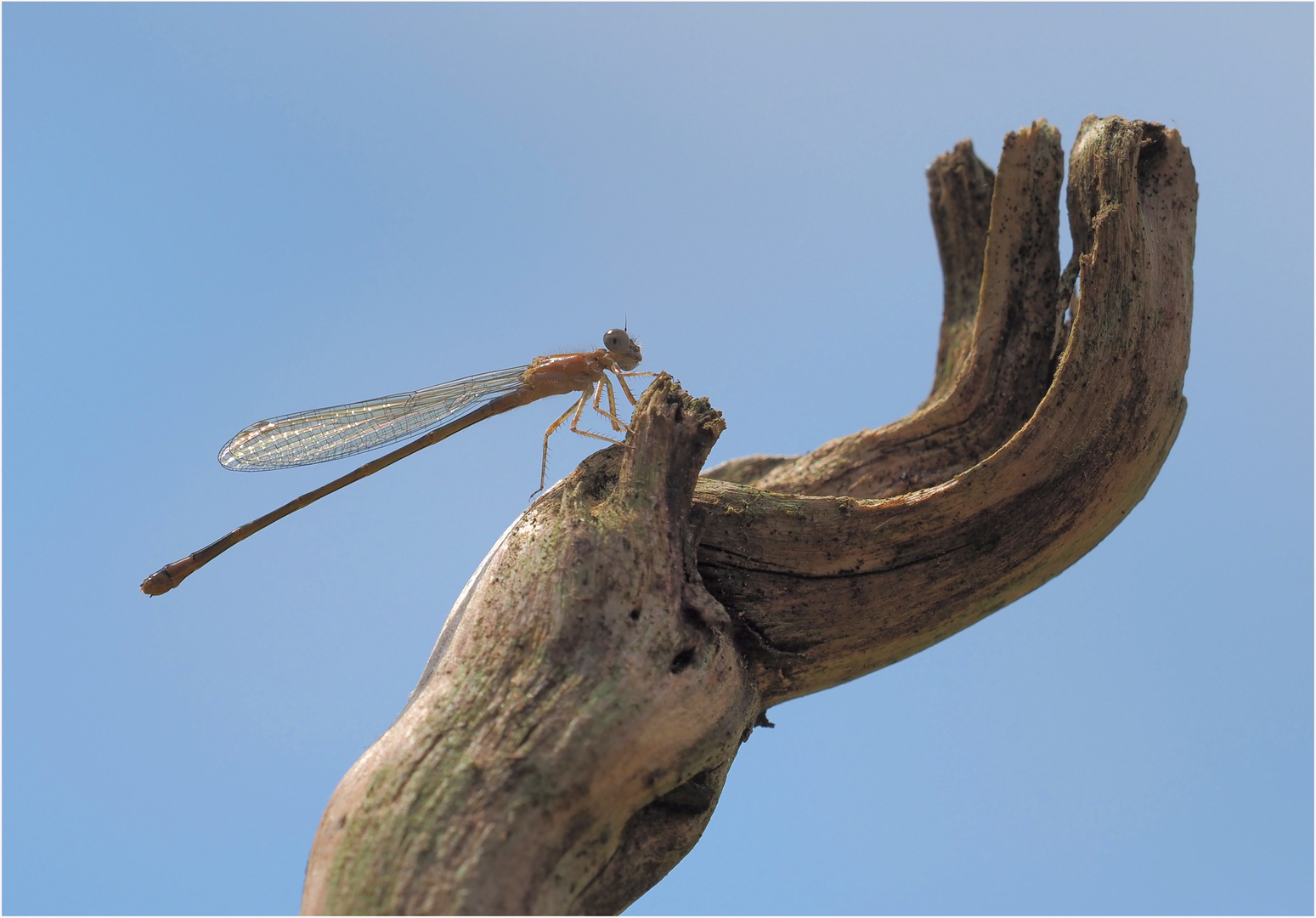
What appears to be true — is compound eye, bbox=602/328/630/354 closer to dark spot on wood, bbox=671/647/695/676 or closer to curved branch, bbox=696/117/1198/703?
curved branch, bbox=696/117/1198/703

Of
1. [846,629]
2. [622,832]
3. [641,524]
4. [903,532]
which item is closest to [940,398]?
[903,532]

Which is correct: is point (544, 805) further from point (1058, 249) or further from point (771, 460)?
point (1058, 249)

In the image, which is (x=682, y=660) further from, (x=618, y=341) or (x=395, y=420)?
(x=395, y=420)

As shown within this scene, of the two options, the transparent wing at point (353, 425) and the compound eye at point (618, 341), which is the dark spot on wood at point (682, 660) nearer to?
the compound eye at point (618, 341)

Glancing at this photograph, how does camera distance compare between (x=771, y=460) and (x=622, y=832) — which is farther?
(x=771, y=460)

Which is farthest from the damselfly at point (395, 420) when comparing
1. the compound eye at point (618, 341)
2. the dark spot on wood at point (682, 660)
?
the dark spot on wood at point (682, 660)

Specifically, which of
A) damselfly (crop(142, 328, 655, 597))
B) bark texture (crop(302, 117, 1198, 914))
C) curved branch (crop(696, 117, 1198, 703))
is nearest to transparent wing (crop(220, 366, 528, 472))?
damselfly (crop(142, 328, 655, 597))
